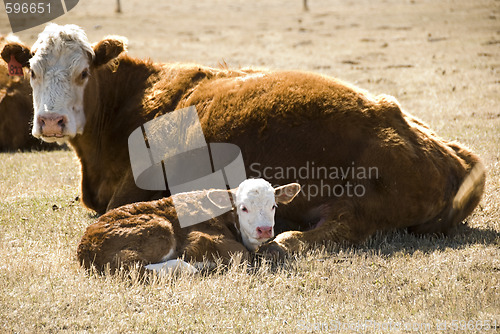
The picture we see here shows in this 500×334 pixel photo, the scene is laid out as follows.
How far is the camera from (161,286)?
5.16 metres

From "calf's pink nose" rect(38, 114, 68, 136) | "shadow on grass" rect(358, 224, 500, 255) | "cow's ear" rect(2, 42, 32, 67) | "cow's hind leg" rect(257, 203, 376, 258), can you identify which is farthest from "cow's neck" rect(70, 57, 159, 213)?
"shadow on grass" rect(358, 224, 500, 255)

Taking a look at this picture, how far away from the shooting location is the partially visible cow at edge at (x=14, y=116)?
11.4m

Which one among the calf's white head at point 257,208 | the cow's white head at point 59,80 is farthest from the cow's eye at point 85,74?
the calf's white head at point 257,208

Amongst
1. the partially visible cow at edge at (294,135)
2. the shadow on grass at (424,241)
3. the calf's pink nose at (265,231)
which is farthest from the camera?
the partially visible cow at edge at (294,135)

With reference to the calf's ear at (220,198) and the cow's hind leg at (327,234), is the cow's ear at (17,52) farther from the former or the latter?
the cow's hind leg at (327,234)

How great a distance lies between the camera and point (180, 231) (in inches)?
224

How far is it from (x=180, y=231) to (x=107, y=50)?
250cm

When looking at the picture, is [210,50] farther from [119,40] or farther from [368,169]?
[368,169]

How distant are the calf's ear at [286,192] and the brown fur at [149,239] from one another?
1.75ft

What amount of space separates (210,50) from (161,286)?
16.1 metres

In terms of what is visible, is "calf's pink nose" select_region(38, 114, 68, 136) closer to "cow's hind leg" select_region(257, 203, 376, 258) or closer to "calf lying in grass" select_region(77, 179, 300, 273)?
"calf lying in grass" select_region(77, 179, 300, 273)

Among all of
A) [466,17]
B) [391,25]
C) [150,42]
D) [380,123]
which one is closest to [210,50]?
[150,42]

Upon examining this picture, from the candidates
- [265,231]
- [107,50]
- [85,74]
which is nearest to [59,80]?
[85,74]

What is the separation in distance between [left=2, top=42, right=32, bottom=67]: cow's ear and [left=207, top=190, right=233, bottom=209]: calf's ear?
9.34 ft
